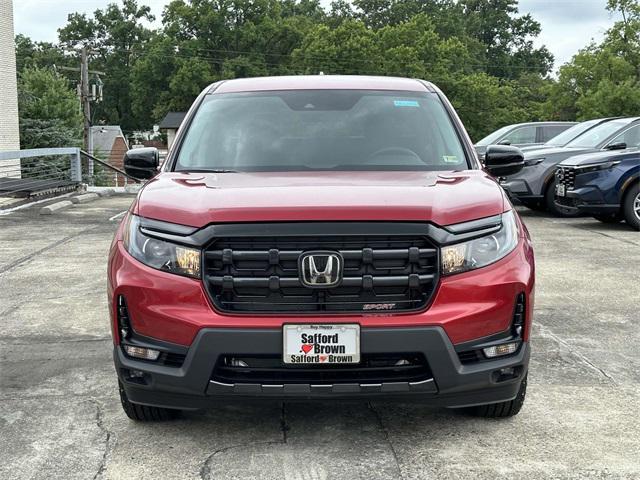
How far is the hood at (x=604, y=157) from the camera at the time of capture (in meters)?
11.6

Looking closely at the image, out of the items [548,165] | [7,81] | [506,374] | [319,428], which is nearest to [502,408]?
[506,374]

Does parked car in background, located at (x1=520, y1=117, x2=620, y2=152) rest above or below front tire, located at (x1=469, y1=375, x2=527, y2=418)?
above

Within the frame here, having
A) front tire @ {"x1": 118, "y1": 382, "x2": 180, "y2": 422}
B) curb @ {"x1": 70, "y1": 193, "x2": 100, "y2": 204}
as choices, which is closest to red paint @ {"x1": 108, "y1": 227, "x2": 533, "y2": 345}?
front tire @ {"x1": 118, "y1": 382, "x2": 180, "y2": 422}

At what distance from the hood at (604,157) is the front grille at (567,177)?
0.28ft

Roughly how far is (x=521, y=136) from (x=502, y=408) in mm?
14287

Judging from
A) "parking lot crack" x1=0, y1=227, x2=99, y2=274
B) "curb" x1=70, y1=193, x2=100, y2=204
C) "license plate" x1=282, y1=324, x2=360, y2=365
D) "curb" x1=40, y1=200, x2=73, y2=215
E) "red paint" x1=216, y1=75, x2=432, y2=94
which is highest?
"red paint" x1=216, y1=75, x2=432, y2=94

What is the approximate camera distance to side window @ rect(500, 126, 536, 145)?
17109 mm

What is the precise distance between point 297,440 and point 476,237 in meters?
1.22

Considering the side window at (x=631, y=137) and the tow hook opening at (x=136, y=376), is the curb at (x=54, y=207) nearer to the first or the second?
the side window at (x=631, y=137)

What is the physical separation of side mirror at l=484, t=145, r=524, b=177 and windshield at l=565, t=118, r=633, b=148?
322 inches

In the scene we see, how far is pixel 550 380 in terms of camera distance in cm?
458

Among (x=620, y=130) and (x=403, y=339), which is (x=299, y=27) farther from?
(x=403, y=339)

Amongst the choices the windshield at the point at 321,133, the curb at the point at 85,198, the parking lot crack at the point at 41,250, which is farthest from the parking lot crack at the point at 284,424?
the curb at the point at 85,198

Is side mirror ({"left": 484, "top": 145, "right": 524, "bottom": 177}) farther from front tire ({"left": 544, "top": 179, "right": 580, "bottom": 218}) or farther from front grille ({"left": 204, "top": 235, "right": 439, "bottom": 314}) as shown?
front tire ({"left": 544, "top": 179, "right": 580, "bottom": 218})
